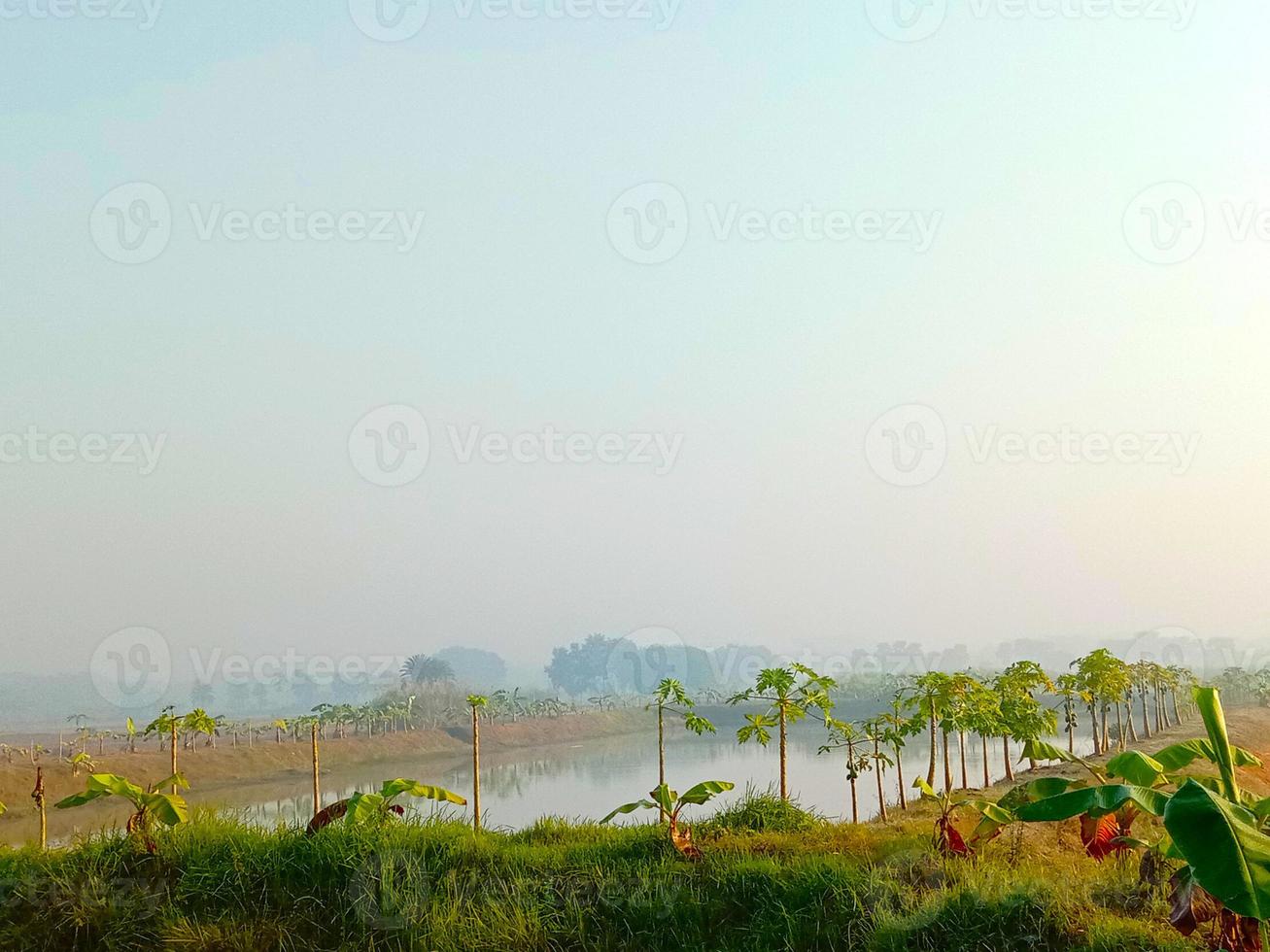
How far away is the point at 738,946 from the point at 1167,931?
334cm

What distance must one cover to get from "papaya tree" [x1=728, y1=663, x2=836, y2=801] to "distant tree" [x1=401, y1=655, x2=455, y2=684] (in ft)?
374

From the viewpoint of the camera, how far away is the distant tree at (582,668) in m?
150

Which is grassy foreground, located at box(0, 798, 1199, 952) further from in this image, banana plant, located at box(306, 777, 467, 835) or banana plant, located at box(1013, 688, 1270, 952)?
banana plant, located at box(1013, 688, 1270, 952)

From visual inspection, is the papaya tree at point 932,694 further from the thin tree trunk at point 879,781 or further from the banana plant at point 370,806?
the banana plant at point 370,806

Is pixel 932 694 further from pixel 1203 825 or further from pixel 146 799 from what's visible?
pixel 1203 825

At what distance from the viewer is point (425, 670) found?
13100 centimetres

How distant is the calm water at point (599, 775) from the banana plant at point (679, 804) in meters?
1.91

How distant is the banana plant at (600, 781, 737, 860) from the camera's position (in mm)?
10227

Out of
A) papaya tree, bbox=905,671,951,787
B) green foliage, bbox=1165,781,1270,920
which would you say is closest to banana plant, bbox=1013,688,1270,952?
green foliage, bbox=1165,781,1270,920

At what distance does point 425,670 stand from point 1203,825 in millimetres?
131231

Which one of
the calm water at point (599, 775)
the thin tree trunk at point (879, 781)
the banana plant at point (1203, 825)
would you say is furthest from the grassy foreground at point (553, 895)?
the thin tree trunk at point (879, 781)

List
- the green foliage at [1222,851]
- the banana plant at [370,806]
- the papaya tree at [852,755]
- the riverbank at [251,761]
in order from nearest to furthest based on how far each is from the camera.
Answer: the green foliage at [1222,851] → the banana plant at [370,806] → the papaya tree at [852,755] → the riverbank at [251,761]

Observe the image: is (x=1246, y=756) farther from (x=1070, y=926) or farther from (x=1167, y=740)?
(x=1167, y=740)

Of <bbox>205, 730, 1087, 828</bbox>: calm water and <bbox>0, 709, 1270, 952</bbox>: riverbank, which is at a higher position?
<bbox>0, 709, 1270, 952</bbox>: riverbank
